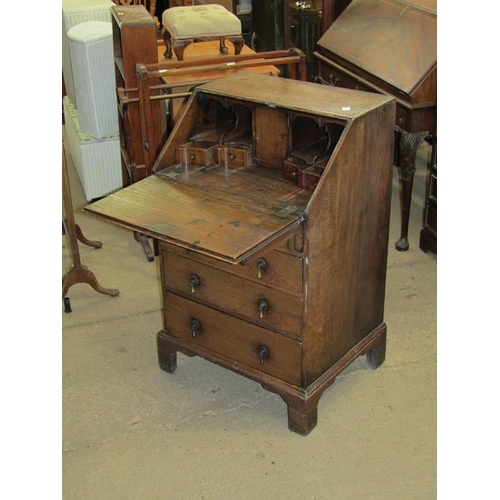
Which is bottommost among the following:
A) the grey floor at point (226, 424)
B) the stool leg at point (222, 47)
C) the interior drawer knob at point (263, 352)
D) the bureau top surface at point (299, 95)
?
the grey floor at point (226, 424)

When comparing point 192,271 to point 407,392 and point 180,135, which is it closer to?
point 180,135

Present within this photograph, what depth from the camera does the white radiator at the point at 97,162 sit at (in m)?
4.52

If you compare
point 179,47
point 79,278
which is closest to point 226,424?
point 79,278

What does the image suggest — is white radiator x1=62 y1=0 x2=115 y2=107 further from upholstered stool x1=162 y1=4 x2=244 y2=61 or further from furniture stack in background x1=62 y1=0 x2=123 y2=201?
upholstered stool x1=162 y1=4 x2=244 y2=61

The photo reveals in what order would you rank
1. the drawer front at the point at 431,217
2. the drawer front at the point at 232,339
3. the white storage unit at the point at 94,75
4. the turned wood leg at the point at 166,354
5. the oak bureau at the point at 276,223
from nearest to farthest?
the oak bureau at the point at 276,223, the drawer front at the point at 232,339, the turned wood leg at the point at 166,354, the drawer front at the point at 431,217, the white storage unit at the point at 94,75

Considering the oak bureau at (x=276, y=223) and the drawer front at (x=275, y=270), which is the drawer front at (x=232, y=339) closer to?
the oak bureau at (x=276, y=223)

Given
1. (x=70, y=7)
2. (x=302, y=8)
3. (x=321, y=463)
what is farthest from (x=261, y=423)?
(x=302, y=8)

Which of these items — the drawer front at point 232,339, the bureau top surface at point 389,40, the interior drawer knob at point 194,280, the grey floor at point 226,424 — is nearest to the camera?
the grey floor at point 226,424

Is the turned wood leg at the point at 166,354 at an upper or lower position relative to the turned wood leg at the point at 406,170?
lower

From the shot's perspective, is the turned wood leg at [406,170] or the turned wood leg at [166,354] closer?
the turned wood leg at [166,354]

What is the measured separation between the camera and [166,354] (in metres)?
3.12

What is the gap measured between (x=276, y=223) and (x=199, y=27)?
2.02 m

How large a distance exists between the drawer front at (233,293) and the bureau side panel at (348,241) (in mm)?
67

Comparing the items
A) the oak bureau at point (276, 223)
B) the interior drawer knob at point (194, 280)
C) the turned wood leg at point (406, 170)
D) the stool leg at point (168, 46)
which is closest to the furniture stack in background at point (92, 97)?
the stool leg at point (168, 46)
